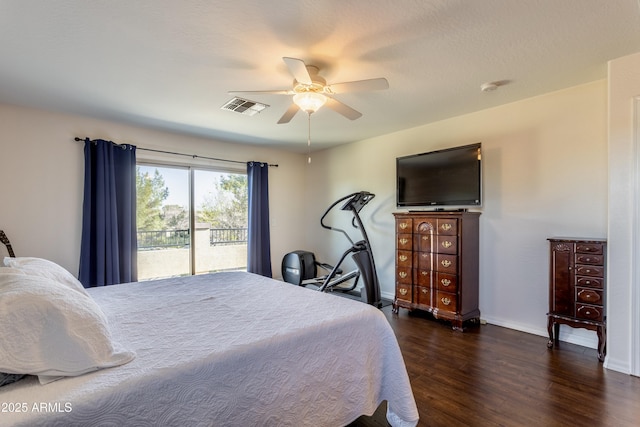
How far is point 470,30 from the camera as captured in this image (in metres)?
1.99

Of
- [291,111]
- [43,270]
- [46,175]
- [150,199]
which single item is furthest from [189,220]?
[43,270]

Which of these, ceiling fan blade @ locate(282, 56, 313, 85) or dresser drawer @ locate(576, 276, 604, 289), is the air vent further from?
dresser drawer @ locate(576, 276, 604, 289)

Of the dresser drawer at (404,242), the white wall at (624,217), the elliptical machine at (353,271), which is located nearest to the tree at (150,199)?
the elliptical machine at (353,271)

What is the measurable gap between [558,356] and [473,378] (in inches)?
38.1

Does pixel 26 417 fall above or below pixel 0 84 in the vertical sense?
below

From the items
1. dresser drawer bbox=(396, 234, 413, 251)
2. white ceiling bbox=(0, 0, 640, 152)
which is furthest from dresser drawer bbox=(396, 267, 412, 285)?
white ceiling bbox=(0, 0, 640, 152)

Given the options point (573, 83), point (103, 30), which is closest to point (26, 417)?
point (103, 30)

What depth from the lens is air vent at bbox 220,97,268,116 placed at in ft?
10.4

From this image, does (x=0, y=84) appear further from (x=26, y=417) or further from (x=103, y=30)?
(x=26, y=417)

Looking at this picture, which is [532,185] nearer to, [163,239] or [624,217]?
[624,217]

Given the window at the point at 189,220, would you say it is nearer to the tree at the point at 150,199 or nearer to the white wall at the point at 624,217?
the tree at the point at 150,199

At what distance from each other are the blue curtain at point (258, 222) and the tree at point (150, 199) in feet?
4.26

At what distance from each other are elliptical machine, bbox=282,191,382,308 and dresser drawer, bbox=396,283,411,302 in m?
0.27

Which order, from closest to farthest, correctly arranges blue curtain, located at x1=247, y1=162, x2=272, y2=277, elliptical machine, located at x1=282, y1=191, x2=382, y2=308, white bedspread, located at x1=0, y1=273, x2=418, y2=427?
white bedspread, located at x1=0, y1=273, x2=418, y2=427 → elliptical machine, located at x1=282, y1=191, x2=382, y2=308 → blue curtain, located at x1=247, y1=162, x2=272, y2=277
